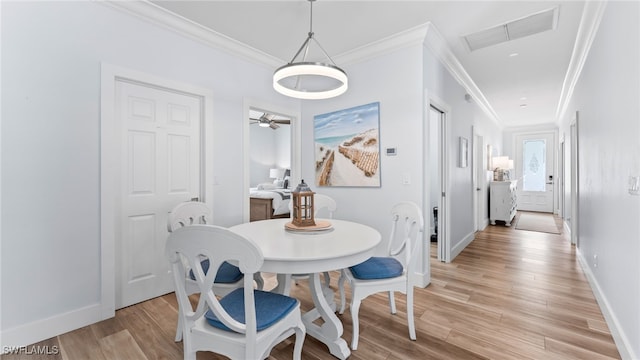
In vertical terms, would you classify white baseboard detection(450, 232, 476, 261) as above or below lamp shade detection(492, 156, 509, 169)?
below

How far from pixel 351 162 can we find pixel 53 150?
2598mm

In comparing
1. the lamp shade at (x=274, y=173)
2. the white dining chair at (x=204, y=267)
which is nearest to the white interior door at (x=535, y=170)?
the lamp shade at (x=274, y=173)

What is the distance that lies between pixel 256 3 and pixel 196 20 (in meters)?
0.64

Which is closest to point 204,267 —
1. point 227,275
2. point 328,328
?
point 227,275

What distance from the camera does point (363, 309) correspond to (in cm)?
231

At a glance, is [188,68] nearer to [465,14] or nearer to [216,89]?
[216,89]

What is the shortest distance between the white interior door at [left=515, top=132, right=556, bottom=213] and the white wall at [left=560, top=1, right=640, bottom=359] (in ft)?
19.4

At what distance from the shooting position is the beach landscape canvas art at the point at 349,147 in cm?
310

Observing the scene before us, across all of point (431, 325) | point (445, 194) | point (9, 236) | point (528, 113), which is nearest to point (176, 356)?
point (9, 236)

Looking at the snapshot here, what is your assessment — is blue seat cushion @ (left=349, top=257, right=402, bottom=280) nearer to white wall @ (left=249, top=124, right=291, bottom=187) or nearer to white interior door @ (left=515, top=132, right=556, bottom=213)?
white wall @ (left=249, top=124, right=291, bottom=187)

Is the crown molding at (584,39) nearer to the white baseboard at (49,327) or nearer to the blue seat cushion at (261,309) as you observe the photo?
the blue seat cushion at (261,309)

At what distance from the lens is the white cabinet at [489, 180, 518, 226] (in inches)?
232

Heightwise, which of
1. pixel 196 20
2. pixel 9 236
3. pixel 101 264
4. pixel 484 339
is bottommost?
pixel 484 339

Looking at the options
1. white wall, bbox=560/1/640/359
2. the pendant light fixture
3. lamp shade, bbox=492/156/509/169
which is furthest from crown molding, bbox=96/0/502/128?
lamp shade, bbox=492/156/509/169
